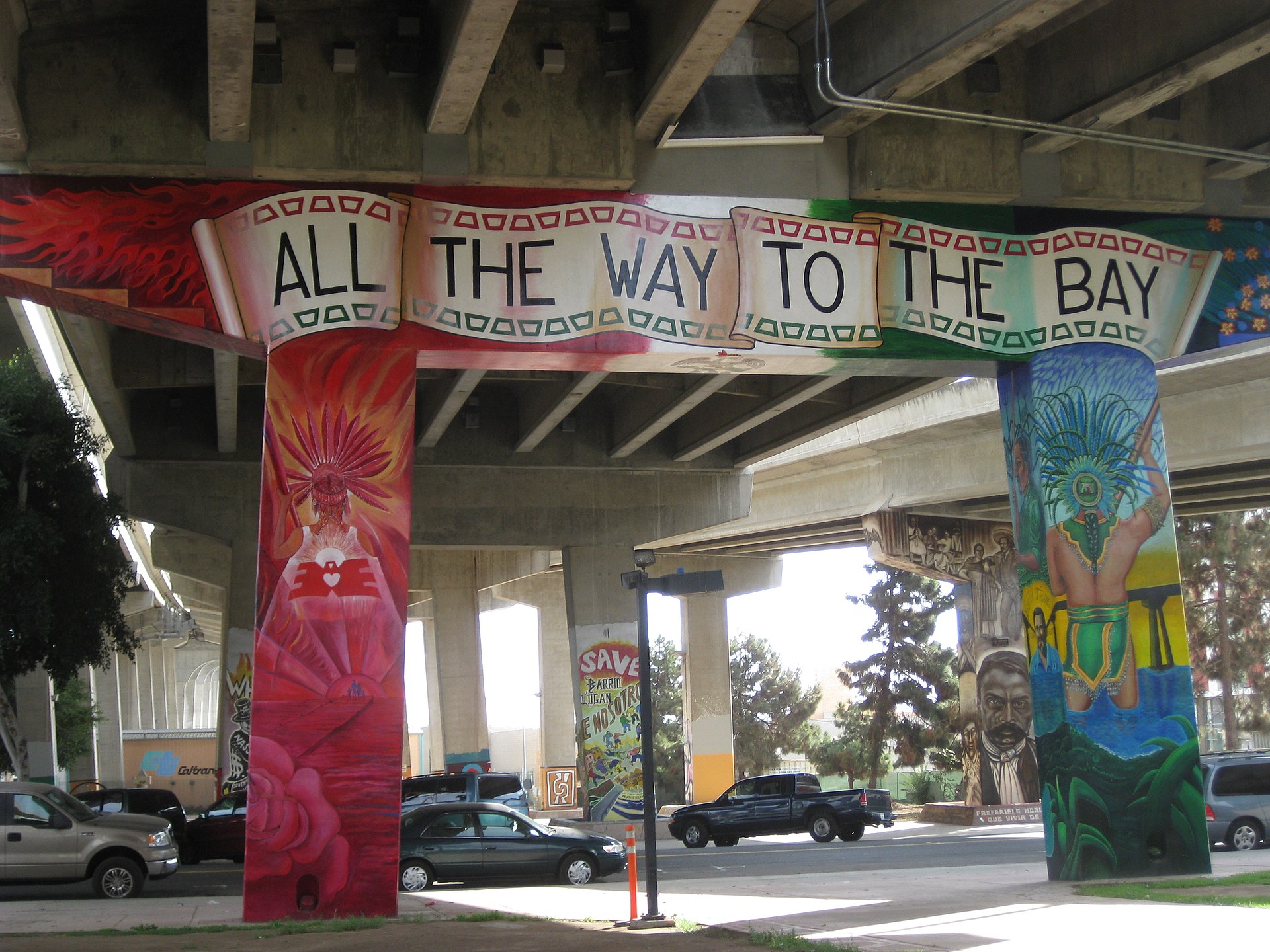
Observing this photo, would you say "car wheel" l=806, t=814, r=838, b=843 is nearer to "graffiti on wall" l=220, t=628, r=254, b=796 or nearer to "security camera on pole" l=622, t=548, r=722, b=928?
"graffiti on wall" l=220, t=628, r=254, b=796

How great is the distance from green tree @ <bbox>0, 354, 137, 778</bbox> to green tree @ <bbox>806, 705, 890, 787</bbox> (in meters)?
45.7

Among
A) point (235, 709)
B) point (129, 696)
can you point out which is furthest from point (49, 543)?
point (129, 696)

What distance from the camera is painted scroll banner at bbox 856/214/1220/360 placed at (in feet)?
56.6

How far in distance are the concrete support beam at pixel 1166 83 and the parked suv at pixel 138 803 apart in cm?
1999

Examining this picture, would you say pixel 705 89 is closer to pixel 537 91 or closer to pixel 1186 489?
pixel 537 91

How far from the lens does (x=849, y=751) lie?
68.4 meters

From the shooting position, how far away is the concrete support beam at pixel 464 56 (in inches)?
523

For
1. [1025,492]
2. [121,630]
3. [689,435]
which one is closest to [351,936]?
[1025,492]

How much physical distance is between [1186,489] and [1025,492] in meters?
20.2

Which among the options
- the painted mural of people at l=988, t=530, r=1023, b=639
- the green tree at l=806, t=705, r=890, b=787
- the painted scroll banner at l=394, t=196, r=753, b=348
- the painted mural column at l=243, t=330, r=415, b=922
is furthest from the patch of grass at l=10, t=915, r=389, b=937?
the green tree at l=806, t=705, r=890, b=787

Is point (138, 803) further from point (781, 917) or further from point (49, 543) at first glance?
point (781, 917)

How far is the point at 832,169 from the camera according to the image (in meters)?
17.1

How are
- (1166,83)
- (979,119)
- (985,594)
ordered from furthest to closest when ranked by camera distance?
(985,594) → (1166,83) → (979,119)

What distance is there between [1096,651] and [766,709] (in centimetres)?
6764
